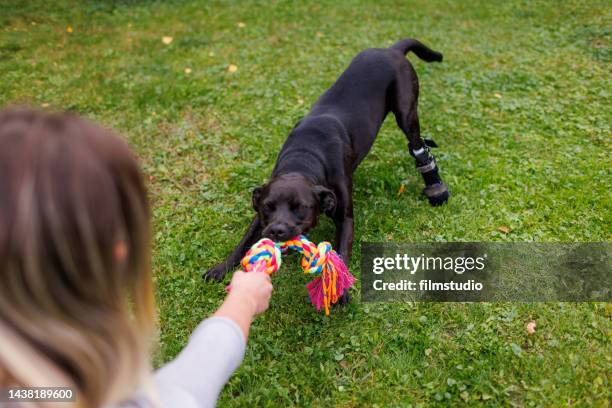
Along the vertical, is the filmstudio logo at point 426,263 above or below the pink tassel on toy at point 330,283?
below

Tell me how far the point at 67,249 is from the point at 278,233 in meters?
2.46

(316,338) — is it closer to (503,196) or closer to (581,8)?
(503,196)

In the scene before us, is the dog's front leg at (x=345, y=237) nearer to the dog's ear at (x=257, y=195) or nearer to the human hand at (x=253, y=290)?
the dog's ear at (x=257, y=195)

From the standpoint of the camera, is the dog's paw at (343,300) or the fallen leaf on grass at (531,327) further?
the dog's paw at (343,300)

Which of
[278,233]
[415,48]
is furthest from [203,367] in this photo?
[415,48]

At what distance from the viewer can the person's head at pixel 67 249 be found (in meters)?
1.22

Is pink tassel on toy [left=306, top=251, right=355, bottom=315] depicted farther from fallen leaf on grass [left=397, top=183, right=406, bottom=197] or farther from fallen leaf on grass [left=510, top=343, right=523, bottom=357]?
fallen leaf on grass [left=397, top=183, right=406, bottom=197]

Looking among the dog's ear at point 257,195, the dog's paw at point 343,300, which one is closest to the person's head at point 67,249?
the dog's paw at point 343,300

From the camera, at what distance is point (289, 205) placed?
3855 millimetres

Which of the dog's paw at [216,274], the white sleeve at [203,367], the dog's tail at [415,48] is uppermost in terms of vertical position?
the white sleeve at [203,367]

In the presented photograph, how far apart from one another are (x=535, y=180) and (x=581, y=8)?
16.6ft

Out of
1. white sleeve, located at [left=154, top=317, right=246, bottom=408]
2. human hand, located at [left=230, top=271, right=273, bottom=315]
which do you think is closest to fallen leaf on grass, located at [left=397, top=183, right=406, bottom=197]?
human hand, located at [left=230, top=271, right=273, bottom=315]

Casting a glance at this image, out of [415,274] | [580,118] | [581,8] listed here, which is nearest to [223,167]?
[415,274]

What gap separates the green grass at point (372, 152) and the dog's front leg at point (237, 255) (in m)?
0.12
